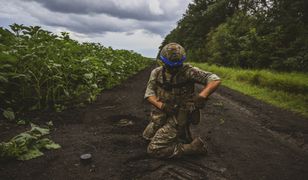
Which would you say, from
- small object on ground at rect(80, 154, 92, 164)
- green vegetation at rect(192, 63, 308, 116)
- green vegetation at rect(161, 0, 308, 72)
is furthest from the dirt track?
green vegetation at rect(161, 0, 308, 72)

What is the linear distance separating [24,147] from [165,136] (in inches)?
70.1

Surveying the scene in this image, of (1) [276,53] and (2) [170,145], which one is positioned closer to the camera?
(2) [170,145]

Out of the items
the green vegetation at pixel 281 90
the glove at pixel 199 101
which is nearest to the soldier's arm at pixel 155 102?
the glove at pixel 199 101

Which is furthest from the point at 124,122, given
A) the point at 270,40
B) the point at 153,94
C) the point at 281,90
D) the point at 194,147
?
the point at 270,40

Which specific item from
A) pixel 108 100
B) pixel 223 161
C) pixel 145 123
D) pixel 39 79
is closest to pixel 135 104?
pixel 108 100

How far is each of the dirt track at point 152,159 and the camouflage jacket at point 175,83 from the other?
81cm

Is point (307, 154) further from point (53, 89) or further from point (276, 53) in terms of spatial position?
point (276, 53)

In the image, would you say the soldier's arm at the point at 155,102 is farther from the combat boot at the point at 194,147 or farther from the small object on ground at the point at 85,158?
the small object on ground at the point at 85,158

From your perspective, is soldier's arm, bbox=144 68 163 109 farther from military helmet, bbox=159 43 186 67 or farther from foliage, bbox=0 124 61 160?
foliage, bbox=0 124 61 160

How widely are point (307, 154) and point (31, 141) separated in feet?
13.0

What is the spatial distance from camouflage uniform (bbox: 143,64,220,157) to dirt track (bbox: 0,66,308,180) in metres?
0.18

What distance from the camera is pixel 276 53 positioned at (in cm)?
1670

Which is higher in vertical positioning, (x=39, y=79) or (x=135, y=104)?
(x=39, y=79)

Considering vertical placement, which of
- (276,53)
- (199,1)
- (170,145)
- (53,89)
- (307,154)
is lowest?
(307,154)
